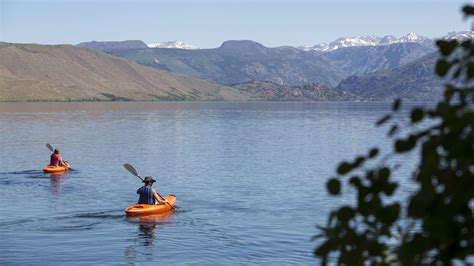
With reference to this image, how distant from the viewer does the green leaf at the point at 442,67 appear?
15.4 feet

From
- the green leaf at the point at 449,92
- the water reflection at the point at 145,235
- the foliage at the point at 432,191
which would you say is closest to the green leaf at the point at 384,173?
the foliage at the point at 432,191

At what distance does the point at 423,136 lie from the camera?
15.1 feet

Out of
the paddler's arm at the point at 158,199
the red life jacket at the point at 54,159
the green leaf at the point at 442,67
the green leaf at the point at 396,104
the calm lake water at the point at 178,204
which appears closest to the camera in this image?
the green leaf at the point at 442,67

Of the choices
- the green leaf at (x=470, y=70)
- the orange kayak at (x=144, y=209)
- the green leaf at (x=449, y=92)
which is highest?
the green leaf at (x=470, y=70)

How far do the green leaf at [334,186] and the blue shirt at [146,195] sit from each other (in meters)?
32.1

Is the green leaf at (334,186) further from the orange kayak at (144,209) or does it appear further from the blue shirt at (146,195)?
the blue shirt at (146,195)

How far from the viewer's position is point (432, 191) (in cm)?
429

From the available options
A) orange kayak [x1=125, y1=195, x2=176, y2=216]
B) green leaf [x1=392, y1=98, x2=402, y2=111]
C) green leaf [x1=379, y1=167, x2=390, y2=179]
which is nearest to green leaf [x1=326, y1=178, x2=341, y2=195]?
green leaf [x1=379, y1=167, x2=390, y2=179]

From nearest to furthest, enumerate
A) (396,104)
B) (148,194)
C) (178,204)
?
(396,104)
(148,194)
(178,204)

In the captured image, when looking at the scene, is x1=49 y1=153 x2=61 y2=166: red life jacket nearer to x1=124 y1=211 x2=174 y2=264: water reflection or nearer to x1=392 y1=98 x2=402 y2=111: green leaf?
x1=124 y1=211 x2=174 y2=264: water reflection

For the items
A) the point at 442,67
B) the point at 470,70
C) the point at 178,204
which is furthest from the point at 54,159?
the point at 470,70

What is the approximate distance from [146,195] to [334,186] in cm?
3231

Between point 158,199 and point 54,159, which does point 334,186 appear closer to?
point 158,199

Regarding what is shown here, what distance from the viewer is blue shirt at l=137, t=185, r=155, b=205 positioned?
36438 millimetres
